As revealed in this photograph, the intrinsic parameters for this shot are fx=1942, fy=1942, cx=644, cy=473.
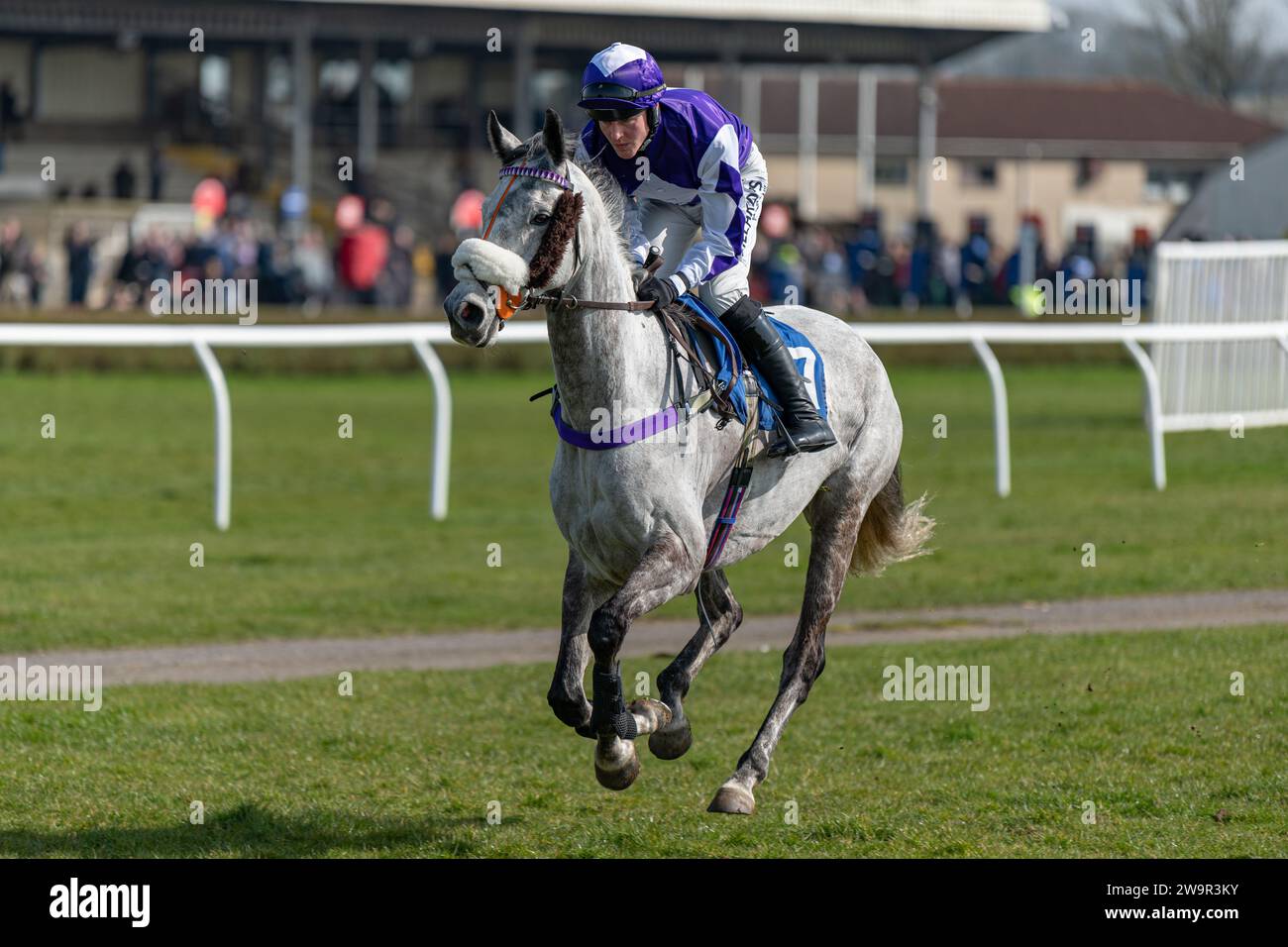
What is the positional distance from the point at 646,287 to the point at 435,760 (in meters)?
1.87

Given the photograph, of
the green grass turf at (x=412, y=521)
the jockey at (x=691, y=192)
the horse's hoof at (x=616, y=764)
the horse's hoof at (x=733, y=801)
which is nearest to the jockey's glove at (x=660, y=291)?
the jockey at (x=691, y=192)

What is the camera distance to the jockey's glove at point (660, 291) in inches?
225

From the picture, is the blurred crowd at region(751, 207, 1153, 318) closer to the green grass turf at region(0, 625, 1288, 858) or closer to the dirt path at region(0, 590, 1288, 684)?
the dirt path at region(0, 590, 1288, 684)

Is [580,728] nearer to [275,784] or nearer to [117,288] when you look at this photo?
[275,784]

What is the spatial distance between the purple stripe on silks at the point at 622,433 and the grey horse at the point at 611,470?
0.02 meters

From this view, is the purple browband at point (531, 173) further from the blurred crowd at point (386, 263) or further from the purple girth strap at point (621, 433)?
the blurred crowd at point (386, 263)

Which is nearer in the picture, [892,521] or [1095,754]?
[1095,754]

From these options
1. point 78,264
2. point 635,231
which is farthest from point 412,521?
point 78,264

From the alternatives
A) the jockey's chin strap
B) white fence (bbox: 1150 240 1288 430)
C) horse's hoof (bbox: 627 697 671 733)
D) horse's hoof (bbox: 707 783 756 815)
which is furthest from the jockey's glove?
white fence (bbox: 1150 240 1288 430)

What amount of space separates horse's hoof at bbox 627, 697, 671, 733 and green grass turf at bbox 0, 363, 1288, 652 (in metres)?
3.70

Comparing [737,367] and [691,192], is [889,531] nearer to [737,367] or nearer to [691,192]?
[737,367]
